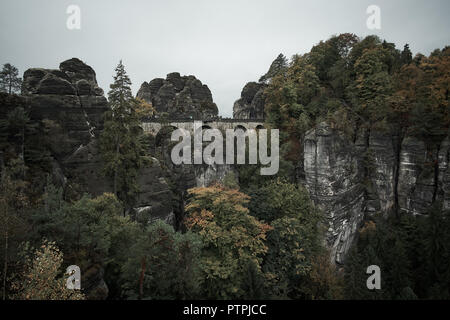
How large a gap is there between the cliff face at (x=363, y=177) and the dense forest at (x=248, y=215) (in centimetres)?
58

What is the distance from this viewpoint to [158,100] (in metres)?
41.8

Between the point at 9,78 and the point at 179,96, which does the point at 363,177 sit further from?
the point at 9,78

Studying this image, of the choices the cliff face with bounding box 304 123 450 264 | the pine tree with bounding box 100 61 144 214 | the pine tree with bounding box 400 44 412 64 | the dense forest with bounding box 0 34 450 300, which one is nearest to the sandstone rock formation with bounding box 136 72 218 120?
the dense forest with bounding box 0 34 450 300

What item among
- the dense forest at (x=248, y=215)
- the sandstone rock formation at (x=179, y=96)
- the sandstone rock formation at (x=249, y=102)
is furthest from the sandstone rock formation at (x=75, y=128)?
the sandstone rock formation at (x=249, y=102)

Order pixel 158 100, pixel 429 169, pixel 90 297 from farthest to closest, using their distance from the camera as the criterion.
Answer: pixel 158 100
pixel 429 169
pixel 90 297

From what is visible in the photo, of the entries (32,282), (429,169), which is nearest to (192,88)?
(429,169)

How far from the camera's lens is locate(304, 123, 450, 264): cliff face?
23266 millimetres

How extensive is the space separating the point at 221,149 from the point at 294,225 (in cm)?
1159

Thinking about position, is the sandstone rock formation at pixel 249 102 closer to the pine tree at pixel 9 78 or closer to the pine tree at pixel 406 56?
the pine tree at pixel 406 56

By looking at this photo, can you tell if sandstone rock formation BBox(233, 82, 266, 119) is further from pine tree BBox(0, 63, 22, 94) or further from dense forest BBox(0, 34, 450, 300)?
pine tree BBox(0, 63, 22, 94)

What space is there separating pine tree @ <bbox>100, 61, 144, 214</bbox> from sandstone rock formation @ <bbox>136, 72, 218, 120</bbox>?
71.0ft

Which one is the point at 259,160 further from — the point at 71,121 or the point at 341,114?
the point at 71,121

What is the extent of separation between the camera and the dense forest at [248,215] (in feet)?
31.0

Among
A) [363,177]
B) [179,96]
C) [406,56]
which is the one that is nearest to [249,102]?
[179,96]
